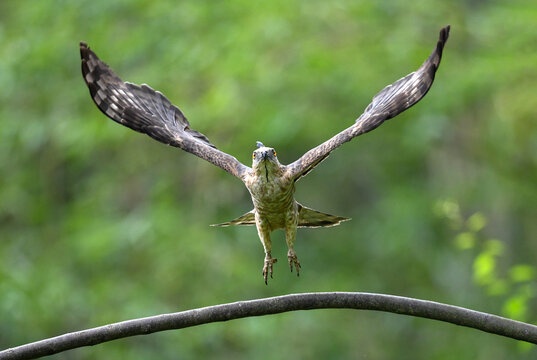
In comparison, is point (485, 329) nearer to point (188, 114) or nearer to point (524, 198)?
point (188, 114)

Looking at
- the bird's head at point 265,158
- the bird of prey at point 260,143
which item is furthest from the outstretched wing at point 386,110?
the bird's head at point 265,158

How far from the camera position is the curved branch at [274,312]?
3.81 m

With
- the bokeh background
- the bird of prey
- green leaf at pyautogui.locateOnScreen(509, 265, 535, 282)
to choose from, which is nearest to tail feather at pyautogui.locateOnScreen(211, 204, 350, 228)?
the bird of prey

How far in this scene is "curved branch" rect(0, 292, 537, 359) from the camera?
12.5 feet

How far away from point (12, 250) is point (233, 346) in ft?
10.9

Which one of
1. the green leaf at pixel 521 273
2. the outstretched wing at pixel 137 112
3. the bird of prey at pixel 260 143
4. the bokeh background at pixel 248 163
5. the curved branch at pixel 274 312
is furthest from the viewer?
the bokeh background at pixel 248 163

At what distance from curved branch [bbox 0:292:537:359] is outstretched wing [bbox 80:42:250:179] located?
1.78 m

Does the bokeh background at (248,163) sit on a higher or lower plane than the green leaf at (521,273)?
higher

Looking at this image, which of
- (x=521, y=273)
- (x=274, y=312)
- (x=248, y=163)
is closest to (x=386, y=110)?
(x=521, y=273)

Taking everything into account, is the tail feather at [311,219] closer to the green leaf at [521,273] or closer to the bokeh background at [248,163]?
the green leaf at [521,273]

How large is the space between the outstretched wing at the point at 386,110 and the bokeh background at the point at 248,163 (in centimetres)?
454

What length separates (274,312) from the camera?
390 cm

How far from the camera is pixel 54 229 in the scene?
11.4m

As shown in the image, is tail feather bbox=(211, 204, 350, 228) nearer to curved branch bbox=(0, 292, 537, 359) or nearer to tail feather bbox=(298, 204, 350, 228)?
tail feather bbox=(298, 204, 350, 228)
